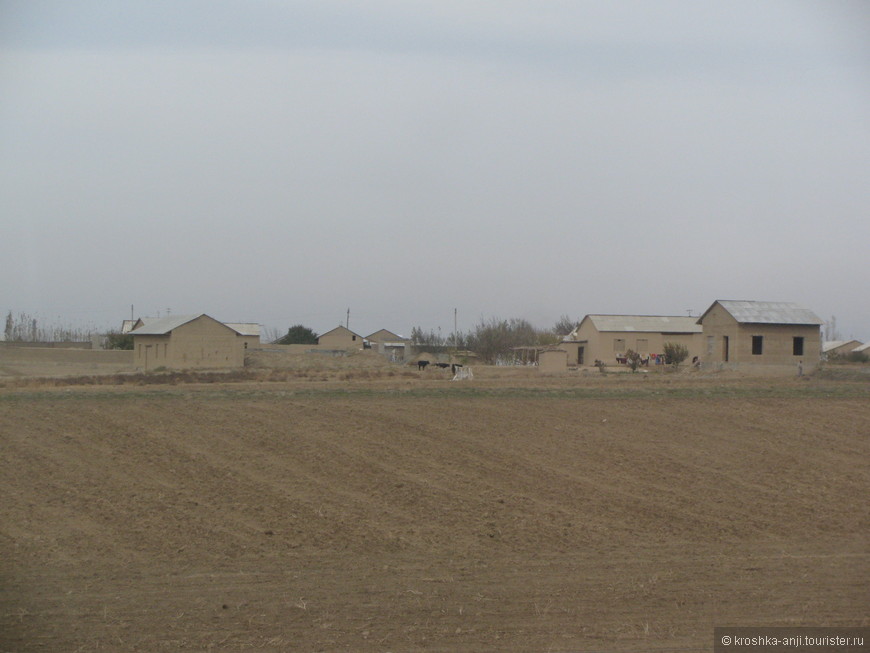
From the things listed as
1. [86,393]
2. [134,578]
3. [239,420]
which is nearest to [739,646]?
[134,578]

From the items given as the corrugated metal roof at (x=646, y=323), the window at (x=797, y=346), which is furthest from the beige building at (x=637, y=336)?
the window at (x=797, y=346)

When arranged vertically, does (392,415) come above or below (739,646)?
above

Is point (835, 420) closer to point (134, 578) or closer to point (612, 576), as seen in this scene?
point (612, 576)

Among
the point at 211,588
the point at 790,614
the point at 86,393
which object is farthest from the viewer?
the point at 86,393

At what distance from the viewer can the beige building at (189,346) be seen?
53031 mm

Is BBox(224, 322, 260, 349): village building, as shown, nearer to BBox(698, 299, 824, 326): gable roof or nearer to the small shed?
the small shed

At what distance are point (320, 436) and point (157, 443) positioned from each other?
3155 millimetres

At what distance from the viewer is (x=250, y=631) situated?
7996 millimetres

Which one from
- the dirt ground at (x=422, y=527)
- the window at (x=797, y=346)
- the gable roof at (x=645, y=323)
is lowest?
the dirt ground at (x=422, y=527)

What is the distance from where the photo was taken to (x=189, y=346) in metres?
53.4

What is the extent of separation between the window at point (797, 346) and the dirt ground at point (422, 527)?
80.0 feet

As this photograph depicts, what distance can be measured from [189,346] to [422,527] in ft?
146

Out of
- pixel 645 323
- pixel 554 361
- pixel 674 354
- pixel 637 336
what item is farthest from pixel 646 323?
pixel 554 361

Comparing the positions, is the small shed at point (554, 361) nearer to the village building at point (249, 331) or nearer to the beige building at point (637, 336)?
the beige building at point (637, 336)
